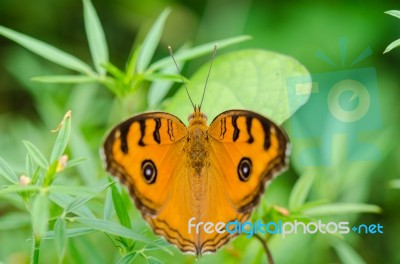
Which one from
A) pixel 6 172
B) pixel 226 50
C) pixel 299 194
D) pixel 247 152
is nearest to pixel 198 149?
pixel 247 152

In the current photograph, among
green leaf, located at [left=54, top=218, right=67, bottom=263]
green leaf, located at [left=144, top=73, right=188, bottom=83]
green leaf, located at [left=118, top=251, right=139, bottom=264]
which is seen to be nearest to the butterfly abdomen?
green leaf, located at [left=144, top=73, right=188, bottom=83]

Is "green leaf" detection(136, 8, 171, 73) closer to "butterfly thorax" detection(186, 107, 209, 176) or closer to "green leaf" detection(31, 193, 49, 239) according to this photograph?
"butterfly thorax" detection(186, 107, 209, 176)

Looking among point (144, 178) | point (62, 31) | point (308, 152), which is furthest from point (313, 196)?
point (62, 31)

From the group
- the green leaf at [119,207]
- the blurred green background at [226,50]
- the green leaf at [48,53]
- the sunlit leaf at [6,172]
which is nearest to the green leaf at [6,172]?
the sunlit leaf at [6,172]

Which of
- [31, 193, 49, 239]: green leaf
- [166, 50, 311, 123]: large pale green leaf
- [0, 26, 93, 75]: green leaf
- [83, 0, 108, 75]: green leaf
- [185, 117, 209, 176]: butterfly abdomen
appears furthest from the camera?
[83, 0, 108, 75]: green leaf

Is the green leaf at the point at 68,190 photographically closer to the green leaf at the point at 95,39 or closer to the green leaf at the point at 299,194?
the green leaf at the point at 299,194

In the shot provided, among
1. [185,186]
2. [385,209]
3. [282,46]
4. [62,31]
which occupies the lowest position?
[385,209]

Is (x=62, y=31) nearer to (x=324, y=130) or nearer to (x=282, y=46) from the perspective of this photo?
(x=282, y=46)
